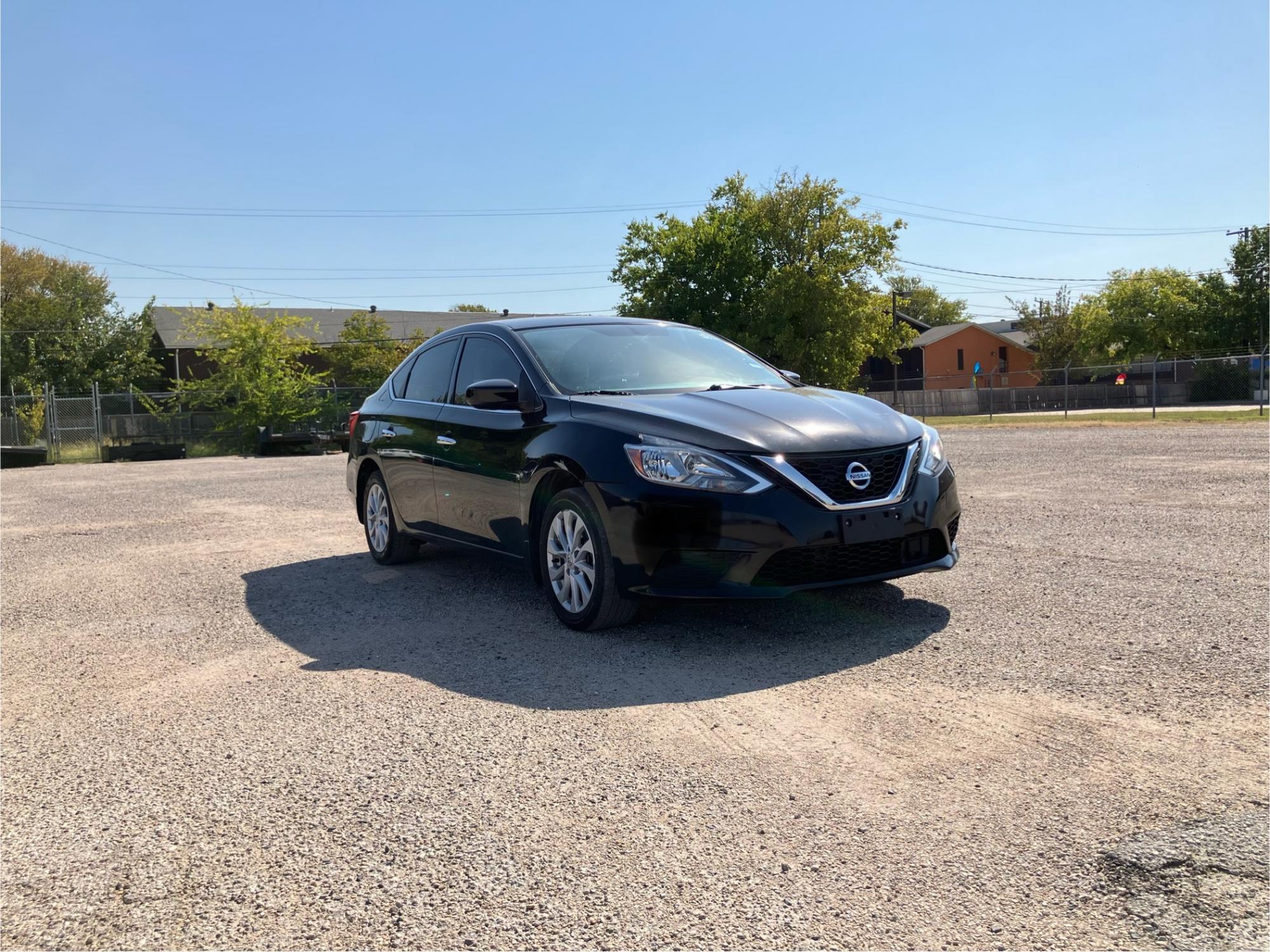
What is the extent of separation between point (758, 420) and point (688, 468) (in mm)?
498

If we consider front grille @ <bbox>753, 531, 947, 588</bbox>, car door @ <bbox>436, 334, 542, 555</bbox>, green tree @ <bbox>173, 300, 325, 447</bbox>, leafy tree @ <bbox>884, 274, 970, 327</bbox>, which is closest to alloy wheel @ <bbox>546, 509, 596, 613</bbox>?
car door @ <bbox>436, 334, 542, 555</bbox>

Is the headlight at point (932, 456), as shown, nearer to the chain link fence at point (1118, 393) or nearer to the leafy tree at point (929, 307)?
the chain link fence at point (1118, 393)

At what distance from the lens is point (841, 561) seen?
4730 millimetres

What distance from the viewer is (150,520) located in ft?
38.1

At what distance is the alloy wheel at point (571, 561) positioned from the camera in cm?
511

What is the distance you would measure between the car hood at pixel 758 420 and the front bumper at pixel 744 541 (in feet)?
0.91

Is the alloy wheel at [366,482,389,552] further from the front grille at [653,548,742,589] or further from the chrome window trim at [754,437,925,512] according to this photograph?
the chrome window trim at [754,437,925,512]

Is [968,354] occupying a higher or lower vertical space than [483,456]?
higher

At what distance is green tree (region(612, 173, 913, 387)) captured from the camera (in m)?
49.2

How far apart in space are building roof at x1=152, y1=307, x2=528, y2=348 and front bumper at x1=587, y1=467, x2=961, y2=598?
2093 inches

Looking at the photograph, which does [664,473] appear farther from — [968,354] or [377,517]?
[968,354]

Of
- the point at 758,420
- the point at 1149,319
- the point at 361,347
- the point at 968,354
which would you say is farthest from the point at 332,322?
the point at 758,420

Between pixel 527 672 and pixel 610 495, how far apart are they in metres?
0.92

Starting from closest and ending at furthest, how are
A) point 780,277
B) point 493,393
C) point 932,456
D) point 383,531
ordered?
1. point 932,456
2. point 493,393
3. point 383,531
4. point 780,277
